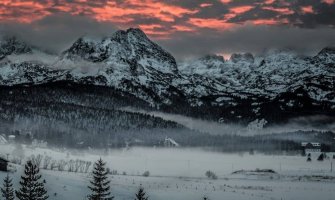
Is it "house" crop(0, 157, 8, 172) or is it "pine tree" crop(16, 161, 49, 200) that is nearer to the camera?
"pine tree" crop(16, 161, 49, 200)

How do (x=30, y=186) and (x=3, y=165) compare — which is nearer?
(x=30, y=186)

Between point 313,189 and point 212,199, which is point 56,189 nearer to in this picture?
point 212,199

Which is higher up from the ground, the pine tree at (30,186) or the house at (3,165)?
the house at (3,165)

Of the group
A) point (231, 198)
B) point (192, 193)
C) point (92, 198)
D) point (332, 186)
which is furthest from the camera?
point (332, 186)

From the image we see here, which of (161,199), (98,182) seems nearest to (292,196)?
(161,199)

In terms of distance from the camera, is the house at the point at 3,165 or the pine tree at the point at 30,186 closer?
the pine tree at the point at 30,186

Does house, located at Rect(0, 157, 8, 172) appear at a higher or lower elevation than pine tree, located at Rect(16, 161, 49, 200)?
higher

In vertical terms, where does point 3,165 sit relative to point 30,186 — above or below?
above

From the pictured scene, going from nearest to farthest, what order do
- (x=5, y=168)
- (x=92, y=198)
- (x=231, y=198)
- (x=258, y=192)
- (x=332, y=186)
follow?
1. (x=92, y=198)
2. (x=5, y=168)
3. (x=231, y=198)
4. (x=258, y=192)
5. (x=332, y=186)

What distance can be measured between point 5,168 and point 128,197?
88.9ft

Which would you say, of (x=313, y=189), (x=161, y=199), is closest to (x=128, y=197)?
(x=161, y=199)

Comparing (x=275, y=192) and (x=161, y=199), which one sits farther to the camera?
(x=275, y=192)

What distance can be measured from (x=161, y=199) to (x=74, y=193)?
2101 cm

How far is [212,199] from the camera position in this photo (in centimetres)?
13425
